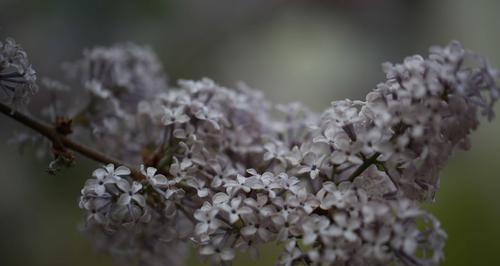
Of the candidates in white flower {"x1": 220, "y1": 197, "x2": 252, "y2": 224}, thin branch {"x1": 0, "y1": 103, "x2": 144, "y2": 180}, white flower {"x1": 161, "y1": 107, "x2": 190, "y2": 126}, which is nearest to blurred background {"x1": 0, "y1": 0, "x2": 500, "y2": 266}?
thin branch {"x1": 0, "y1": 103, "x2": 144, "y2": 180}

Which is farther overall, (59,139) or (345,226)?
(59,139)

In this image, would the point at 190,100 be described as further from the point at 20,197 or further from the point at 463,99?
the point at 20,197

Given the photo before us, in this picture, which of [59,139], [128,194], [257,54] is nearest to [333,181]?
[128,194]

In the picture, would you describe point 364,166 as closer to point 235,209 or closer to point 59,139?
point 235,209

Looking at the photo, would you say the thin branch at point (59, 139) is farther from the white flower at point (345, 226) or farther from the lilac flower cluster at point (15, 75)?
the white flower at point (345, 226)

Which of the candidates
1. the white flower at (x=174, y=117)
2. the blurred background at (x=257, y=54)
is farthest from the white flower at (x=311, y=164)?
the blurred background at (x=257, y=54)

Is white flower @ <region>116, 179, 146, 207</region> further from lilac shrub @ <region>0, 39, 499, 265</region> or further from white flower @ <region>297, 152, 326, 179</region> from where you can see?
white flower @ <region>297, 152, 326, 179</region>

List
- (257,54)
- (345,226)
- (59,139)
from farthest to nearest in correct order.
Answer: (257,54) < (59,139) < (345,226)
